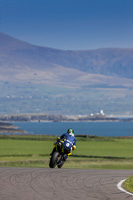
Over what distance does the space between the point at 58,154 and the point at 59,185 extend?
6.52m

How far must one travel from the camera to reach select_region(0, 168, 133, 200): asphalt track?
14641 mm

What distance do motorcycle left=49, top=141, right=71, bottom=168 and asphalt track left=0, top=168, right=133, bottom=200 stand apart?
1.70 m

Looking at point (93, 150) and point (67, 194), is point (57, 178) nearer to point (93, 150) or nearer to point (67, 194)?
point (67, 194)

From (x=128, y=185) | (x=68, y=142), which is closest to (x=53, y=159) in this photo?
(x=68, y=142)

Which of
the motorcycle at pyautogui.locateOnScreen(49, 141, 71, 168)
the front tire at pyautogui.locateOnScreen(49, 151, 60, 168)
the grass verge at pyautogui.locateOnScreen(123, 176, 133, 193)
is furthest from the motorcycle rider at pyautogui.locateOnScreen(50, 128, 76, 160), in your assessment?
the grass verge at pyautogui.locateOnScreen(123, 176, 133, 193)

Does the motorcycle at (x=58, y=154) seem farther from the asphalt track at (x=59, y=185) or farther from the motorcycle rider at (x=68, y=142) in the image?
the asphalt track at (x=59, y=185)

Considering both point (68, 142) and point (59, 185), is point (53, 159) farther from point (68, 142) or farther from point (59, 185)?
point (59, 185)

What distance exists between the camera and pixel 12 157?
111 ft

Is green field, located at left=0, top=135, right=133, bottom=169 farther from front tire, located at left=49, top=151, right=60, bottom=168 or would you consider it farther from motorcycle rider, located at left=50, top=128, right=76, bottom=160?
front tire, located at left=49, top=151, right=60, bottom=168

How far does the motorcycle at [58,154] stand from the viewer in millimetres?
23266

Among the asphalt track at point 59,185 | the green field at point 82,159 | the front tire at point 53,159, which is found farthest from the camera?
the green field at point 82,159

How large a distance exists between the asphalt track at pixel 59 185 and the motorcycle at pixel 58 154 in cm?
170

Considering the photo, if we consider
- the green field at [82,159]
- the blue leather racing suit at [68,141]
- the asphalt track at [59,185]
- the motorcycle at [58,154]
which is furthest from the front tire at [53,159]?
the green field at [82,159]

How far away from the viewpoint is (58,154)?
76.7 ft
